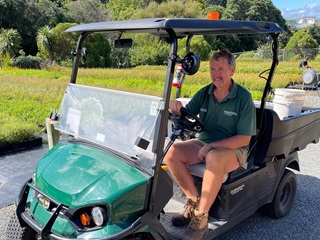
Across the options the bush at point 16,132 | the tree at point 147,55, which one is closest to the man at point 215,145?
the bush at point 16,132

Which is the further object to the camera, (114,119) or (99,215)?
(114,119)

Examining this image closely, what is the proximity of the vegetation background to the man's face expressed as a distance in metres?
0.70

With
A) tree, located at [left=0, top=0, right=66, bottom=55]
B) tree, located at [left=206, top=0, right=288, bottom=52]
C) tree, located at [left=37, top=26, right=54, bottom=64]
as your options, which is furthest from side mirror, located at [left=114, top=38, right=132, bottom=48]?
tree, located at [left=206, top=0, right=288, bottom=52]

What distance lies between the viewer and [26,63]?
2180 centimetres

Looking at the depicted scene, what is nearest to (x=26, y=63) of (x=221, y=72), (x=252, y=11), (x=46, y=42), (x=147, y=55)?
(x=46, y=42)

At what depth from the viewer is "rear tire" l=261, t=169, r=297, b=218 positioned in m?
3.46

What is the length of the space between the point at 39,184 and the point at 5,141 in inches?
131

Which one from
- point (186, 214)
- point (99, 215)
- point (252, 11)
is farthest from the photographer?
point (252, 11)

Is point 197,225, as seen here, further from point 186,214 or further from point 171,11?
point 171,11

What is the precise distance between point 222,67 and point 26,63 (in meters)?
21.1

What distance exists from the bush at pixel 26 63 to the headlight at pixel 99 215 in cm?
2138

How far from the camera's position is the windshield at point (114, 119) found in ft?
7.39

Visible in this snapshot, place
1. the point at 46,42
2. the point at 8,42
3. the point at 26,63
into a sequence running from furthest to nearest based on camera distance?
the point at 46,42 → the point at 8,42 → the point at 26,63

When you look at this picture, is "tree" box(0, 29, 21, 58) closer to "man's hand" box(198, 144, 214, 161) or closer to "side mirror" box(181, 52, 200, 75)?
"man's hand" box(198, 144, 214, 161)
